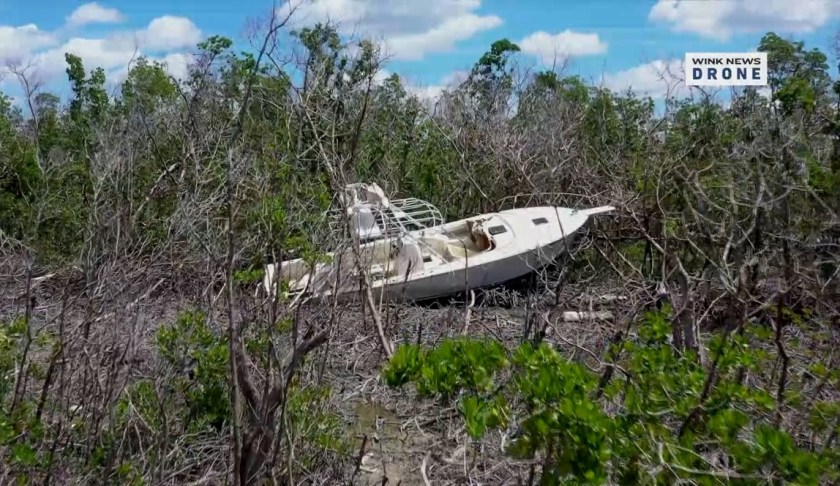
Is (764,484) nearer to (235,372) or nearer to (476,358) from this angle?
(476,358)

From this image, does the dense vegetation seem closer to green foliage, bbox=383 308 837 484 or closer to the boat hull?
green foliage, bbox=383 308 837 484

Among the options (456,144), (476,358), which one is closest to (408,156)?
(456,144)

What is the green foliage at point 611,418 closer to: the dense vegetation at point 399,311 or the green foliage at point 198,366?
the dense vegetation at point 399,311

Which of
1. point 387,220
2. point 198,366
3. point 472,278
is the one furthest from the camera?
point 472,278

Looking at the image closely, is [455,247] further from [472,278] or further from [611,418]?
[611,418]

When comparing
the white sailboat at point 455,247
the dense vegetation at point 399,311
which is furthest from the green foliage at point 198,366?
the white sailboat at point 455,247

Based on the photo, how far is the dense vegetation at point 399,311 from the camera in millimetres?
3674

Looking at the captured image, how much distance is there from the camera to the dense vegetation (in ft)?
12.1

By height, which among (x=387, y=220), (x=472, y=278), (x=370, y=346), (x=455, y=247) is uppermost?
(x=387, y=220)

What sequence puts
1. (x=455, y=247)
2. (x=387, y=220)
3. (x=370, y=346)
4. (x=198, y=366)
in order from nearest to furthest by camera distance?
(x=198, y=366)
(x=370, y=346)
(x=387, y=220)
(x=455, y=247)

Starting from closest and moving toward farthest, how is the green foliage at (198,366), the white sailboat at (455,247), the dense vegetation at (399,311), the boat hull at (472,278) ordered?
the dense vegetation at (399,311), the green foliage at (198,366), the white sailboat at (455,247), the boat hull at (472,278)

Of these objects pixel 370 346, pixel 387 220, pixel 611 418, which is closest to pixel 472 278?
pixel 387 220

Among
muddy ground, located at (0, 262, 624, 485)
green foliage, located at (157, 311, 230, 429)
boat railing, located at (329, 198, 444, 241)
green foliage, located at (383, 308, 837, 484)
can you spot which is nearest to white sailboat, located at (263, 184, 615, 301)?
boat railing, located at (329, 198, 444, 241)

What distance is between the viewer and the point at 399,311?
9.57m
